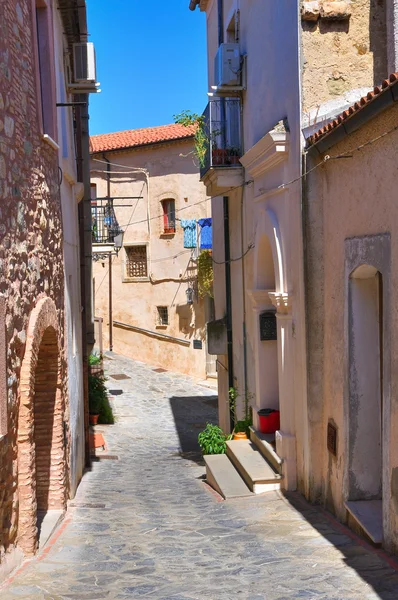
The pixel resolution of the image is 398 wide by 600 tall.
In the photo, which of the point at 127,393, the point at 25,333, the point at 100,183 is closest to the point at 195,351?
the point at 127,393

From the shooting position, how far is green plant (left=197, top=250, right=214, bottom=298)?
26281 millimetres

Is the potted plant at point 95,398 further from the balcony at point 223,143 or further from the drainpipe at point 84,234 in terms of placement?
the balcony at point 223,143

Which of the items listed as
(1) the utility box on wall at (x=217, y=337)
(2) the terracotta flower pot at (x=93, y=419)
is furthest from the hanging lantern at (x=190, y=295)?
(1) the utility box on wall at (x=217, y=337)

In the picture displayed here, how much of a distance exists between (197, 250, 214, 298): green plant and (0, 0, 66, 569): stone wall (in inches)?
673

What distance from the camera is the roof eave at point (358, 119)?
6462 mm

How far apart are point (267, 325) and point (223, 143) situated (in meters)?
3.85

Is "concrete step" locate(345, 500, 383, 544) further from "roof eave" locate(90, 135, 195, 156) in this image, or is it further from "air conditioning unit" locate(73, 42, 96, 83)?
"roof eave" locate(90, 135, 195, 156)

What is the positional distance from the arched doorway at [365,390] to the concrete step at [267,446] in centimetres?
235

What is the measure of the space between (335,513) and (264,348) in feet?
14.0

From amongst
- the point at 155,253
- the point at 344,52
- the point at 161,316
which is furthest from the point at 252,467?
the point at 155,253

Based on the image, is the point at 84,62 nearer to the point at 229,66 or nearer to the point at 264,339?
the point at 229,66

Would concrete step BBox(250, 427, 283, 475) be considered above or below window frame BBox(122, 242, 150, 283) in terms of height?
below

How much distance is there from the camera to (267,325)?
1231 cm

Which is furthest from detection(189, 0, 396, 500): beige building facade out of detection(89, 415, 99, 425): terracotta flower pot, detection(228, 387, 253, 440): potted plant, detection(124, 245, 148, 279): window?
detection(124, 245, 148, 279): window
